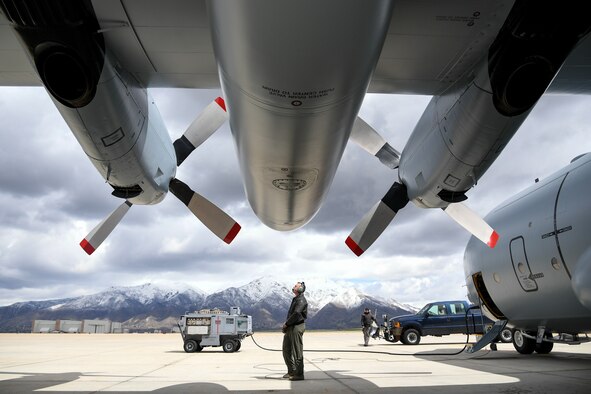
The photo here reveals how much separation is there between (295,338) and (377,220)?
2.91 m

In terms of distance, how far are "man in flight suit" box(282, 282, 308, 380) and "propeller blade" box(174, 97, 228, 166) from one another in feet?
11.2

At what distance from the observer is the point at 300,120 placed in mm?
3770

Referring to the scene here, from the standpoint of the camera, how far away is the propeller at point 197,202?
7.29m

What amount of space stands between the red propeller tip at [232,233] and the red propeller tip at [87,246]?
2.43 meters

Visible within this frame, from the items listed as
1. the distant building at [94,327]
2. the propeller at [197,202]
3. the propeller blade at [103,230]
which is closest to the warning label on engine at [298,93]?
the propeller at [197,202]

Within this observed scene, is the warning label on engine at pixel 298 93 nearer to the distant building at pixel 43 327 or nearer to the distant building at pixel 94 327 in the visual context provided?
the distant building at pixel 43 327

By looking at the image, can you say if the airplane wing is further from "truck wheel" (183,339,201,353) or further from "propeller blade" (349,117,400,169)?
"truck wheel" (183,339,201,353)

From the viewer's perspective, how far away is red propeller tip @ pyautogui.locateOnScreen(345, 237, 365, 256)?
678 cm

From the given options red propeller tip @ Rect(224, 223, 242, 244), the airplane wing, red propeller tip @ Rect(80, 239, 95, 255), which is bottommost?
red propeller tip @ Rect(80, 239, 95, 255)

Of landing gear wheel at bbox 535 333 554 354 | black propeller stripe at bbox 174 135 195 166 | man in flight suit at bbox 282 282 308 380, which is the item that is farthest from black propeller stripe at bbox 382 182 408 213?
landing gear wheel at bbox 535 333 554 354

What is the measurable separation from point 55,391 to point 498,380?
7630mm

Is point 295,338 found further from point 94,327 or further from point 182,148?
point 94,327

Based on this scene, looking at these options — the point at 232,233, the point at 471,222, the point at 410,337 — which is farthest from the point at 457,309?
the point at 232,233

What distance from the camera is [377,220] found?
6777 millimetres
